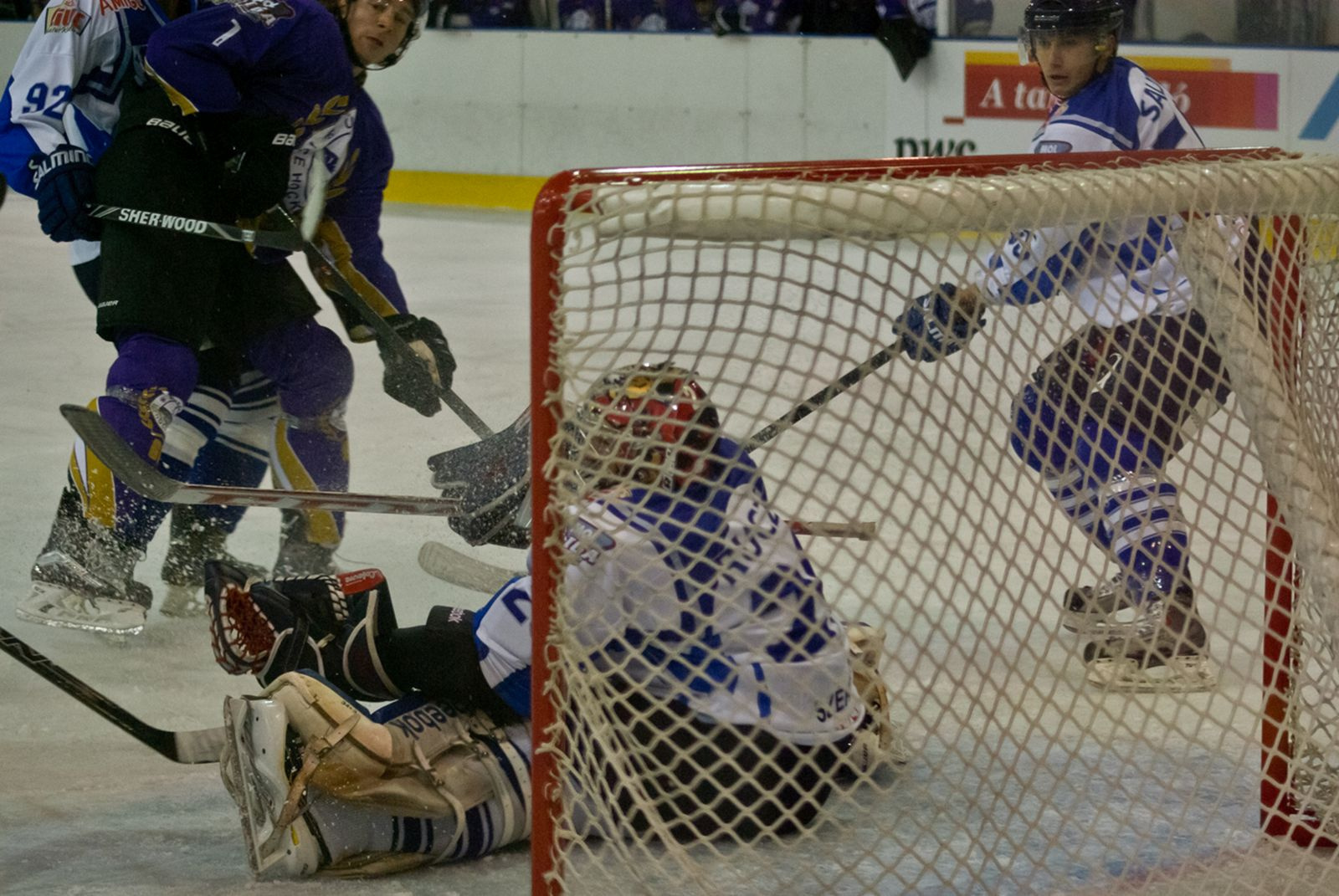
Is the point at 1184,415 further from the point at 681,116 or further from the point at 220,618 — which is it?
the point at 681,116

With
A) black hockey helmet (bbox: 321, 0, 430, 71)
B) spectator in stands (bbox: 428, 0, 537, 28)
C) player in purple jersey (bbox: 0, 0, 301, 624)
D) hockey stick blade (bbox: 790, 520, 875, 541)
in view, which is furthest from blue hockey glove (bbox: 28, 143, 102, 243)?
spectator in stands (bbox: 428, 0, 537, 28)

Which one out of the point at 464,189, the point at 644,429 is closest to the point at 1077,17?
the point at 644,429

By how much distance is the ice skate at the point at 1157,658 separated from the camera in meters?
1.77

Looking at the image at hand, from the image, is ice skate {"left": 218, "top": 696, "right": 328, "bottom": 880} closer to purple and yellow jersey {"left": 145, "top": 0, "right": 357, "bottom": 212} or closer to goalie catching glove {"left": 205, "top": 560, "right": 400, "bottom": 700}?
goalie catching glove {"left": 205, "top": 560, "right": 400, "bottom": 700}

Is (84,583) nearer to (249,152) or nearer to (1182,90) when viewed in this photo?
(249,152)

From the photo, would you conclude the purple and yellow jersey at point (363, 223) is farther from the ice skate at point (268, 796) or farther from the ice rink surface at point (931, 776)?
the ice skate at point (268, 796)

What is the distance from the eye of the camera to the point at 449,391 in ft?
10.7

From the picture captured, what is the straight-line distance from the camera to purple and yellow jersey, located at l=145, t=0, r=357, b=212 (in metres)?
2.76

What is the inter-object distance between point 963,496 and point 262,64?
157 cm

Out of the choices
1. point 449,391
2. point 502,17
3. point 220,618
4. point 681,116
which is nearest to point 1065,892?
point 220,618

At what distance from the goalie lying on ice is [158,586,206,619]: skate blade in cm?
80

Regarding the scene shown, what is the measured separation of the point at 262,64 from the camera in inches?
112

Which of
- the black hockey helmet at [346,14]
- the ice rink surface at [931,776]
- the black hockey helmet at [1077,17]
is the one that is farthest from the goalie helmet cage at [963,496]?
the black hockey helmet at [346,14]

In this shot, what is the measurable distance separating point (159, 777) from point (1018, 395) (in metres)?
1.16
